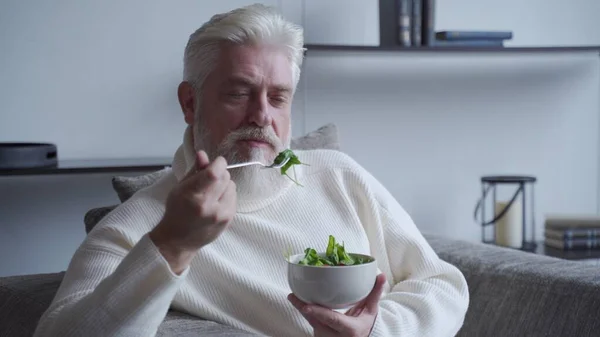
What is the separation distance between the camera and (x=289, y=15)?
2.86 meters

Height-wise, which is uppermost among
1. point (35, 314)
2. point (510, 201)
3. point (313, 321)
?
point (313, 321)

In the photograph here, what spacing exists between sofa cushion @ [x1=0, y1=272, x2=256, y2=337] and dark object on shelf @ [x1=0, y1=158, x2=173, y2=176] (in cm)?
60

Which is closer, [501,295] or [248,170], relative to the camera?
[248,170]

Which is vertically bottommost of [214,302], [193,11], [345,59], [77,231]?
[77,231]

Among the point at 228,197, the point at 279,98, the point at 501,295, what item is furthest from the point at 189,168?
the point at 501,295

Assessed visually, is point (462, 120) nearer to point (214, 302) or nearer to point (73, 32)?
point (73, 32)

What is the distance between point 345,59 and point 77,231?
1.13m

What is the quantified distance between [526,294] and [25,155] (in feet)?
4.58

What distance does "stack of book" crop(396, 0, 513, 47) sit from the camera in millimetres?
2814

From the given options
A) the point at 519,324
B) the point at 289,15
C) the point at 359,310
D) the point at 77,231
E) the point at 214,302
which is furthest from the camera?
the point at 289,15

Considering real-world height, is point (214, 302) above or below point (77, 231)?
above

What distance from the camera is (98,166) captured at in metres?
2.37

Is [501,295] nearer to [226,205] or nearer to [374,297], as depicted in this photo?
[374,297]

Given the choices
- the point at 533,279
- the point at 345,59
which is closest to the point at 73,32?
the point at 345,59
